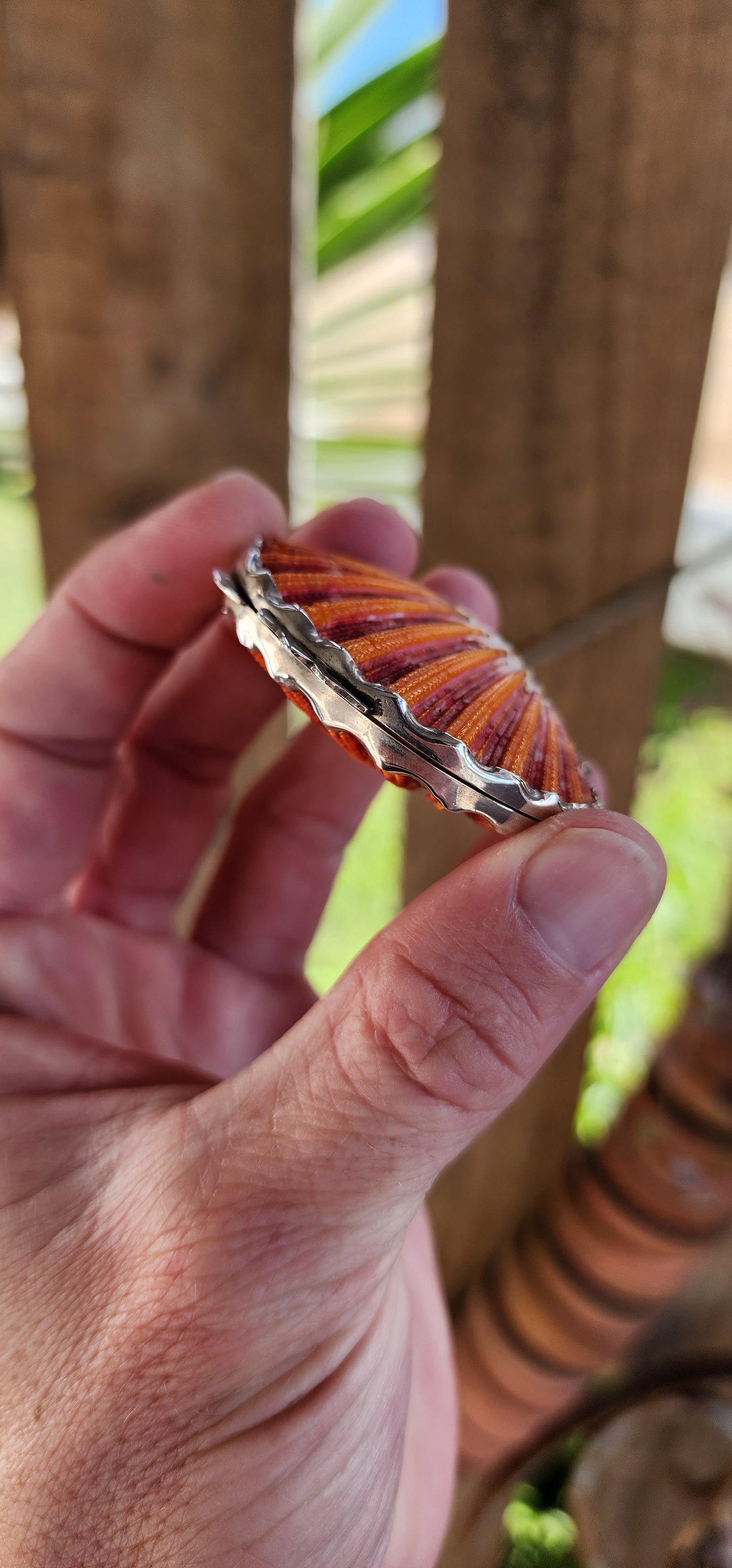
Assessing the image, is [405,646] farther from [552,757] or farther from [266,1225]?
[266,1225]

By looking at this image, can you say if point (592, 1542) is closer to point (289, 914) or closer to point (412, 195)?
point (289, 914)

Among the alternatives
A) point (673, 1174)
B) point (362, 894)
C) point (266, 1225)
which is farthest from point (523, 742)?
point (362, 894)

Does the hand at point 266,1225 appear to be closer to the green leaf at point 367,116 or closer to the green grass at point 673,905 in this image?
the green grass at point 673,905

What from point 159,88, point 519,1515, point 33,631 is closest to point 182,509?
point 33,631

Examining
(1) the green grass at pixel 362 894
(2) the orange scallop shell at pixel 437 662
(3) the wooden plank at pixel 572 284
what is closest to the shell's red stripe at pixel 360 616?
(2) the orange scallop shell at pixel 437 662

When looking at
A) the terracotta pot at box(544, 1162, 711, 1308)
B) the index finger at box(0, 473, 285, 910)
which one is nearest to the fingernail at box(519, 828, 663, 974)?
the index finger at box(0, 473, 285, 910)
